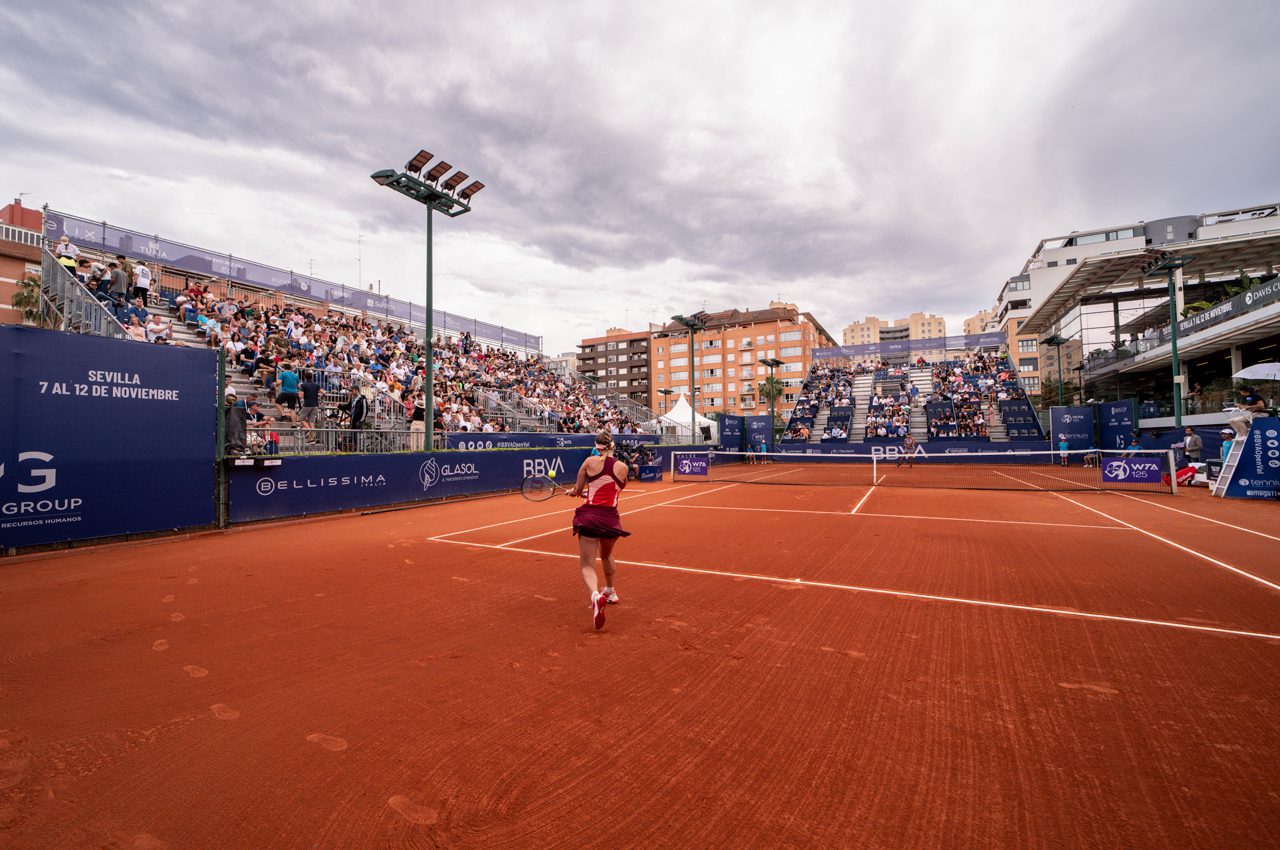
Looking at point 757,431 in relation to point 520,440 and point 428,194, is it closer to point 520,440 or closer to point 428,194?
point 520,440

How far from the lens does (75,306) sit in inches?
501

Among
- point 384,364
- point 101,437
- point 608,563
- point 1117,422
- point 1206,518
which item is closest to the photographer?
point 608,563

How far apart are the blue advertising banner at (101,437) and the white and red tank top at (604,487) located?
998 cm

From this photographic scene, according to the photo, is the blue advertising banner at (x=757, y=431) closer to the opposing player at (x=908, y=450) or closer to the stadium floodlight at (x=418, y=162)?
the opposing player at (x=908, y=450)

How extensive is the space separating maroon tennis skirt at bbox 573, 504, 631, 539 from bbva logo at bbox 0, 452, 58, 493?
9.86 m

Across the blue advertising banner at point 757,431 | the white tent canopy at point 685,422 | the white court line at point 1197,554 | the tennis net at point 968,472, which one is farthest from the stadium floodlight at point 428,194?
the blue advertising banner at point 757,431

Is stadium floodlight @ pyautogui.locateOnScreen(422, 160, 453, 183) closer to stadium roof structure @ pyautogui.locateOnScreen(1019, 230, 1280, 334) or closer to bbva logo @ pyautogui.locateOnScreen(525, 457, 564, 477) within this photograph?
bbva logo @ pyautogui.locateOnScreen(525, 457, 564, 477)

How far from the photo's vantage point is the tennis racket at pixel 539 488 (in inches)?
709

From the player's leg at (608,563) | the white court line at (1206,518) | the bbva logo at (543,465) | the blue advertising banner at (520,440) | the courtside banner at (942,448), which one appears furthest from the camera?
the courtside banner at (942,448)

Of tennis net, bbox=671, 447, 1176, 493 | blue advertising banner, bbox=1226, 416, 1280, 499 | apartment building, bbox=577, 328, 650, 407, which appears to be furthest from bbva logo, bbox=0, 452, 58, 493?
apartment building, bbox=577, 328, 650, 407

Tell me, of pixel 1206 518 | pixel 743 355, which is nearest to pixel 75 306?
pixel 1206 518

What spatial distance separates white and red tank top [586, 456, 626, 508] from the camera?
571 centimetres

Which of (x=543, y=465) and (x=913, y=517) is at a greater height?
(x=543, y=465)

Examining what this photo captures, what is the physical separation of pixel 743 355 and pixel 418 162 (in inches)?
3223
